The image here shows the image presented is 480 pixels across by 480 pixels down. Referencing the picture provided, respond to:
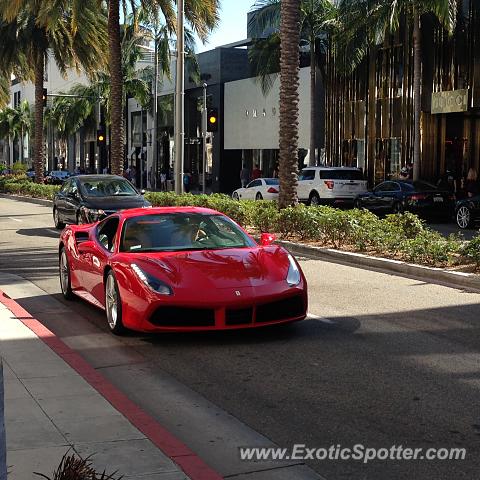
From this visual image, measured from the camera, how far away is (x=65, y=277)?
1195 centimetres

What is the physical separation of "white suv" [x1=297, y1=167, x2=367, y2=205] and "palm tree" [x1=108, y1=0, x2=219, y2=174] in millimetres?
7100

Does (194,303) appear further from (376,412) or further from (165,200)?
(165,200)

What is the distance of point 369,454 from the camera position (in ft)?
18.5

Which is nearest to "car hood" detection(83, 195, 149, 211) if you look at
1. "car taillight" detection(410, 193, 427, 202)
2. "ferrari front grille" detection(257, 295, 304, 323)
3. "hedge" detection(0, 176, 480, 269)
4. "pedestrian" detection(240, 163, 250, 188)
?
"hedge" detection(0, 176, 480, 269)

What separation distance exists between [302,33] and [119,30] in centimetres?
1323

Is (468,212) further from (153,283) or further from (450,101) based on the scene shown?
(153,283)

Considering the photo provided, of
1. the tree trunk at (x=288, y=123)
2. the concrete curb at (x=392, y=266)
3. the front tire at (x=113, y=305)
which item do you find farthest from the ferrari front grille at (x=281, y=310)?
the tree trunk at (x=288, y=123)

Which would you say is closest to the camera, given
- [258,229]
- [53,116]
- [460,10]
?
[258,229]

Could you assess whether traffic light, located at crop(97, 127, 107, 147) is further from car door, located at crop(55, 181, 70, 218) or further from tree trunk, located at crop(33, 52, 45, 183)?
car door, located at crop(55, 181, 70, 218)

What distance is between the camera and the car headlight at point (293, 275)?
9102 mm

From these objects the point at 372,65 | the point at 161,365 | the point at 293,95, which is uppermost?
the point at 372,65

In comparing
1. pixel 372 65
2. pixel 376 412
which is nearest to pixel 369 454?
pixel 376 412

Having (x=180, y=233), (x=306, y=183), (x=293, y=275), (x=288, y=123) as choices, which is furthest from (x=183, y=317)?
(x=306, y=183)

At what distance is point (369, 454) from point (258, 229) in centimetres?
1560
